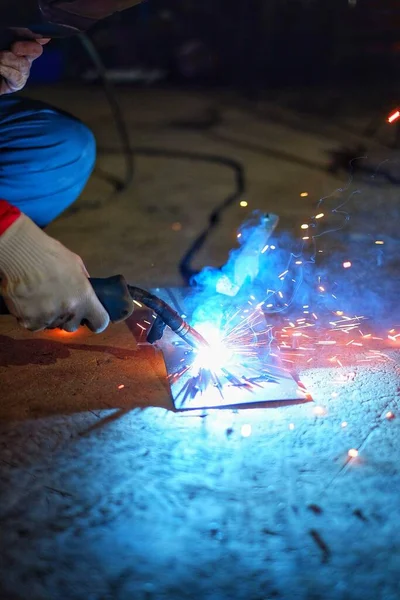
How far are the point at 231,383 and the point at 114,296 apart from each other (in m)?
0.52

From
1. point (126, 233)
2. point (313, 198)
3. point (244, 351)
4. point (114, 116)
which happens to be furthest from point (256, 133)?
point (244, 351)

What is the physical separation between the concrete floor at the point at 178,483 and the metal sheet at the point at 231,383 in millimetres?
50

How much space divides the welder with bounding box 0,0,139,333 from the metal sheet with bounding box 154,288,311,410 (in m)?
0.43

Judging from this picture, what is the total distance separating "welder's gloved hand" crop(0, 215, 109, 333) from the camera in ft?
5.33

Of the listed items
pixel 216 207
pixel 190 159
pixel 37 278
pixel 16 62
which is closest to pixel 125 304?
pixel 37 278

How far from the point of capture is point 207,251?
10.7ft

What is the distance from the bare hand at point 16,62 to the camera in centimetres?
192

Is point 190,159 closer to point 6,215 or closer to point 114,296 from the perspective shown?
point 114,296

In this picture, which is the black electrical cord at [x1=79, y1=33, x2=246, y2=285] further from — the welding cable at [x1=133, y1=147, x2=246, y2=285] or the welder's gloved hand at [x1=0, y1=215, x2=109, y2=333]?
the welder's gloved hand at [x1=0, y1=215, x2=109, y2=333]

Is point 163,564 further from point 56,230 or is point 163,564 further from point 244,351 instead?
point 56,230

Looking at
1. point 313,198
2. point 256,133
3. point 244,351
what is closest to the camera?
point 244,351

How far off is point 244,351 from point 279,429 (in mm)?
524

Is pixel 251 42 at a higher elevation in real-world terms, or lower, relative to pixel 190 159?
lower

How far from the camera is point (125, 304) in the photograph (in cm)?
191
